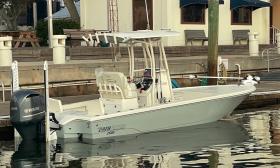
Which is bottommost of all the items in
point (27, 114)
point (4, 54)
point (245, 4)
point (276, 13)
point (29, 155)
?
point (29, 155)

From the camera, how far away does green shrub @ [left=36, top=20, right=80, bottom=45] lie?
32.9 m

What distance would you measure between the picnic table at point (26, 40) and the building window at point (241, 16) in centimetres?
909

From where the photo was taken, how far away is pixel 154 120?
55.2 ft

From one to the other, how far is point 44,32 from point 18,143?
1765 centimetres

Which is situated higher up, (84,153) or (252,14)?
(252,14)

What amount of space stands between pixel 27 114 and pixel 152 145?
2808 mm

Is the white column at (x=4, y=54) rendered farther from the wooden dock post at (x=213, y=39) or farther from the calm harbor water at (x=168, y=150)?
the wooden dock post at (x=213, y=39)

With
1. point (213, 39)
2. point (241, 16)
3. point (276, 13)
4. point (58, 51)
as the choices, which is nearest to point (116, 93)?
point (58, 51)

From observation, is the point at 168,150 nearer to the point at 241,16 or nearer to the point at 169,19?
the point at 169,19

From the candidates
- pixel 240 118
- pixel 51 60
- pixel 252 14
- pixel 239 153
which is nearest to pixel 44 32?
pixel 51 60

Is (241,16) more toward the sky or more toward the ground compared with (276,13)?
more toward the ground

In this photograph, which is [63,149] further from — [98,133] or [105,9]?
[105,9]

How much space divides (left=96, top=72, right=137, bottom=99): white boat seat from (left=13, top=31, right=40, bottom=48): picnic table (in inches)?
533

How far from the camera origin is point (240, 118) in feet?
64.5
